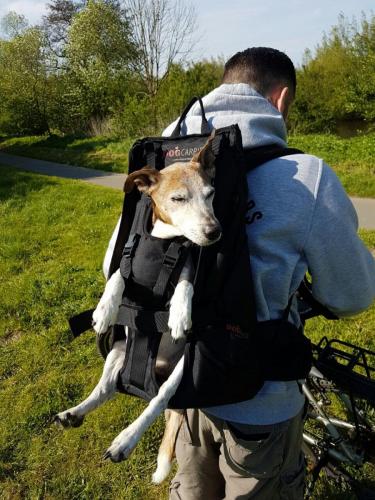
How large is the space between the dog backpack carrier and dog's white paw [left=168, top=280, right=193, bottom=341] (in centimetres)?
3

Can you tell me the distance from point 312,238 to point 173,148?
69cm

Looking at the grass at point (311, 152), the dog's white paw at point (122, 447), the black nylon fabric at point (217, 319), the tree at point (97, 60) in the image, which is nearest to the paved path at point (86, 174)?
the grass at point (311, 152)

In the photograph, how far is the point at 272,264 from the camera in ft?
5.31

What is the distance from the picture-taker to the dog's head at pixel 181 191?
71.2 inches

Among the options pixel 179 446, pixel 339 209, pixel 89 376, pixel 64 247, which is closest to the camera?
pixel 339 209

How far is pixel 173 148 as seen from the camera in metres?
1.84

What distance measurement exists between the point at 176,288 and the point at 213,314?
0.17m

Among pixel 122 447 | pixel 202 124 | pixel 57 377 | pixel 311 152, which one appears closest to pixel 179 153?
pixel 202 124

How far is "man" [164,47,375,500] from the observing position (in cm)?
Answer: 156

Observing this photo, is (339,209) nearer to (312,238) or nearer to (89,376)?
(312,238)

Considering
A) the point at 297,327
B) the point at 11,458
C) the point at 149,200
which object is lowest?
the point at 11,458

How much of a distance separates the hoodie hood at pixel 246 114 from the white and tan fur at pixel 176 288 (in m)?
0.18

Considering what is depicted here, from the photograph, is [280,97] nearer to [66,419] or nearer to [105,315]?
[105,315]

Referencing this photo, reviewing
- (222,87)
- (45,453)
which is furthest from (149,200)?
Result: (45,453)
